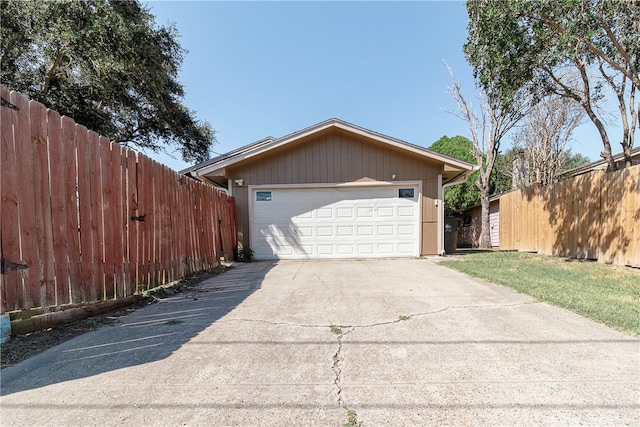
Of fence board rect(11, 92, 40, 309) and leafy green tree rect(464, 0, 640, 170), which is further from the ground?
leafy green tree rect(464, 0, 640, 170)

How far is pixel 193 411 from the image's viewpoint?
1.62 m

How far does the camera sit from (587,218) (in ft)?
24.1

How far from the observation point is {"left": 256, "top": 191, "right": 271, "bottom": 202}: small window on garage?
29.0 ft

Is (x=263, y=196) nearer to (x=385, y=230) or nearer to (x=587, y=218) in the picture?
(x=385, y=230)

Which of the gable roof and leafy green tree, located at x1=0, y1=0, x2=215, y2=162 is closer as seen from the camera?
the gable roof

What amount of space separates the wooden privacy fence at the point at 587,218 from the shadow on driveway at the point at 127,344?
7898 mm

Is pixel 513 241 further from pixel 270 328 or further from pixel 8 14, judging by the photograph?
pixel 8 14

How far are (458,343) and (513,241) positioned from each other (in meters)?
11.2

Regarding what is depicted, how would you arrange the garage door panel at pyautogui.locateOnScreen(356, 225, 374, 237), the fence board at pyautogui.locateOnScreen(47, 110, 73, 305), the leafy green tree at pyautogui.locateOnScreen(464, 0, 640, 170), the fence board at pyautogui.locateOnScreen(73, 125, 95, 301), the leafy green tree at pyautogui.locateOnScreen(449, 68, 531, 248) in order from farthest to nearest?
the leafy green tree at pyautogui.locateOnScreen(449, 68, 531, 248)
the garage door panel at pyautogui.locateOnScreen(356, 225, 374, 237)
the leafy green tree at pyautogui.locateOnScreen(464, 0, 640, 170)
the fence board at pyautogui.locateOnScreen(73, 125, 95, 301)
the fence board at pyautogui.locateOnScreen(47, 110, 73, 305)

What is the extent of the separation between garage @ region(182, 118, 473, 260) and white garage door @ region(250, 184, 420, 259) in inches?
1.2

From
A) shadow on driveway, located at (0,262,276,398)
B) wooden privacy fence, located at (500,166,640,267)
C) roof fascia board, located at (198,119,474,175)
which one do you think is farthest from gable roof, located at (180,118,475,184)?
shadow on driveway, located at (0,262,276,398)

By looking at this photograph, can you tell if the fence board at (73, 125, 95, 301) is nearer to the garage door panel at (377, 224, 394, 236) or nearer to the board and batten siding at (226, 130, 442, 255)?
the board and batten siding at (226, 130, 442, 255)

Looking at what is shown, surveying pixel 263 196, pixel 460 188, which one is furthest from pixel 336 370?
pixel 460 188

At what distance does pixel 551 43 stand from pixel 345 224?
6.40 metres
